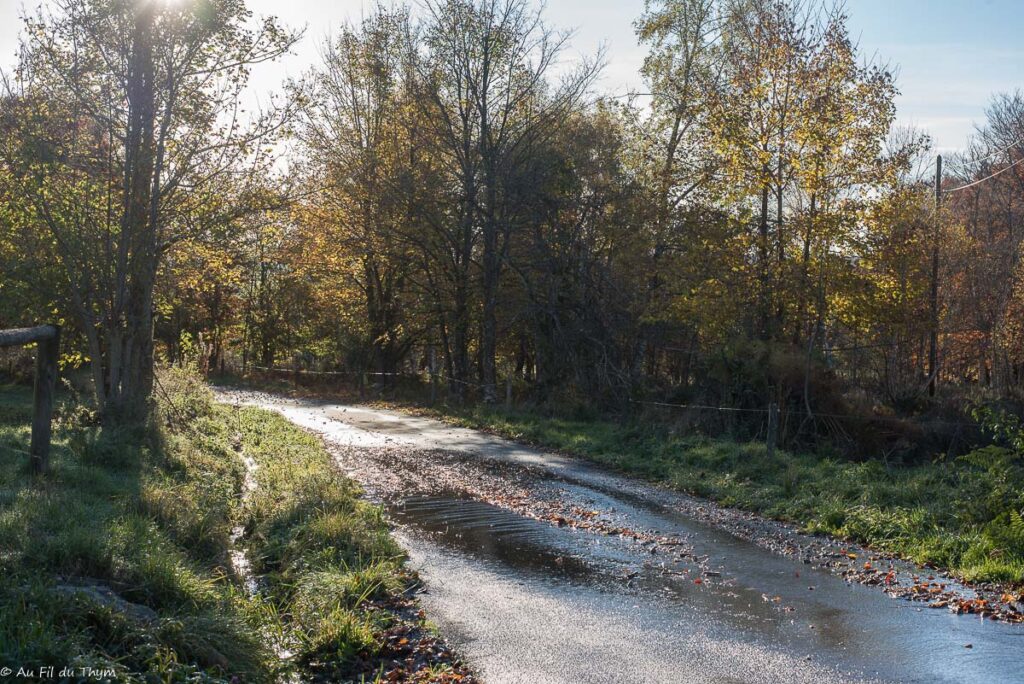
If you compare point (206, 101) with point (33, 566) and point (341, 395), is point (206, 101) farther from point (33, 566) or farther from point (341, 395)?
point (341, 395)

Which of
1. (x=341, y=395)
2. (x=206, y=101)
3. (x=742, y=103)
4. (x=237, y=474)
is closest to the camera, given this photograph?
(x=237, y=474)

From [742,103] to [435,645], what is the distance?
55.9 ft

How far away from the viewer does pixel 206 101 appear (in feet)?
55.7

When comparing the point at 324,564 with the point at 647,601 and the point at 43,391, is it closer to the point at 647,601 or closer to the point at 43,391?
the point at 647,601

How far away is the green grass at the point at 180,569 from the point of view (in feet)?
18.5

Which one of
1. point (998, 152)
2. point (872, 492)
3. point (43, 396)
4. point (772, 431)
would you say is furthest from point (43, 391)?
point (998, 152)

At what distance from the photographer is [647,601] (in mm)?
8336

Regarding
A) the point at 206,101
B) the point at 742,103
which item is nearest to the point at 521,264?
the point at 742,103

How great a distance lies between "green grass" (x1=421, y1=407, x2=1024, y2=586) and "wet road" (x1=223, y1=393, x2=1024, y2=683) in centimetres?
72

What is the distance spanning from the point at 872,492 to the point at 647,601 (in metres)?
5.62

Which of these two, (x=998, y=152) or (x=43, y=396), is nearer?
(x=43, y=396)

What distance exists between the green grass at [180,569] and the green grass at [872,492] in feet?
19.2

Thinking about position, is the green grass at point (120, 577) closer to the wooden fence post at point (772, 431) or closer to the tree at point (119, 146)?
the tree at point (119, 146)

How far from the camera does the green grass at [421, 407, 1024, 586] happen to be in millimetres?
9969
